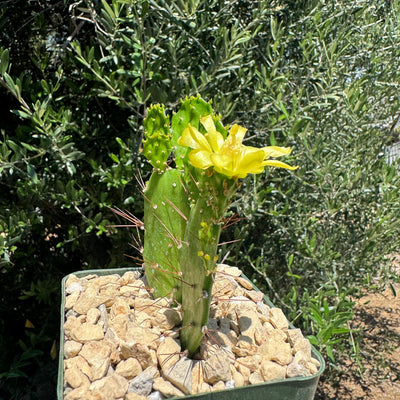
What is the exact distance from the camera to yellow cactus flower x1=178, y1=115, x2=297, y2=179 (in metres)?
0.79

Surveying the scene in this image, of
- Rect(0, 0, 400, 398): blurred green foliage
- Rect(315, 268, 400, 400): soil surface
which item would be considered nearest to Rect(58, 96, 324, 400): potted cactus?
Rect(0, 0, 400, 398): blurred green foliage

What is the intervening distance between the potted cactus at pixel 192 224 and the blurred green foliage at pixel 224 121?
417 millimetres

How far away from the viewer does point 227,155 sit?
81cm

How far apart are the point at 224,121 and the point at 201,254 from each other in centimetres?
100

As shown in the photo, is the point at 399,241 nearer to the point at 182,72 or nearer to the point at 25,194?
the point at 182,72

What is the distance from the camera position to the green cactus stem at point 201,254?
866 mm

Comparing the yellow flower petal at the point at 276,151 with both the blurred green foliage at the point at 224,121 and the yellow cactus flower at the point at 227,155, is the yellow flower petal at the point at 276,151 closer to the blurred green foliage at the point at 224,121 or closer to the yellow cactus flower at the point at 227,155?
the yellow cactus flower at the point at 227,155

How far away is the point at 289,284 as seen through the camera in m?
2.03

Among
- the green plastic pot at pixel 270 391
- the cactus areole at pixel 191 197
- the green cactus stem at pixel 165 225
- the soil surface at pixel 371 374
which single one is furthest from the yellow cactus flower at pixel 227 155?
the soil surface at pixel 371 374

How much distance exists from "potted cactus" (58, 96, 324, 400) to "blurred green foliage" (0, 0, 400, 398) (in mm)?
417

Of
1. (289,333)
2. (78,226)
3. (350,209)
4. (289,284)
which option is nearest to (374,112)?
(350,209)

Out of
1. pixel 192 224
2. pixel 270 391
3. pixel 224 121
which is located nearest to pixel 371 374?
pixel 224 121

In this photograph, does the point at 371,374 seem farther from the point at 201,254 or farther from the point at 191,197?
the point at 201,254

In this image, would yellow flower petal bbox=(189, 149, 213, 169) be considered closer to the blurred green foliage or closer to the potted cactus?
the potted cactus
